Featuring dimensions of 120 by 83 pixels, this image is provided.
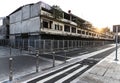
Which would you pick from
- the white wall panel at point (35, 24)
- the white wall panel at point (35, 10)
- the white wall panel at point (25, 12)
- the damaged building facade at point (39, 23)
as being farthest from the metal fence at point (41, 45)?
the white wall panel at point (25, 12)

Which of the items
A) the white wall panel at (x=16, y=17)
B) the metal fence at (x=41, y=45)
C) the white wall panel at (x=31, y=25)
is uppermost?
the white wall panel at (x=16, y=17)

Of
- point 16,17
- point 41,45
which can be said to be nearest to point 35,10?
point 41,45

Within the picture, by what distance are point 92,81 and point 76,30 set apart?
1216 inches

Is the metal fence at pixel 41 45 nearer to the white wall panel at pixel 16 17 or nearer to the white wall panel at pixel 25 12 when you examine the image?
the white wall panel at pixel 25 12

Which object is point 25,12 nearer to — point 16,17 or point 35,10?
point 35,10

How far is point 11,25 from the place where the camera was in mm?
32531

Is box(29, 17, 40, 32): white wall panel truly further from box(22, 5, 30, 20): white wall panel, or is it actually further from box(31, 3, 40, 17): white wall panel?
box(22, 5, 30, 20): white wall panel

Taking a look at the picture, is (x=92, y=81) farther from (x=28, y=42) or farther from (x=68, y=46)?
(x=68, y=46)

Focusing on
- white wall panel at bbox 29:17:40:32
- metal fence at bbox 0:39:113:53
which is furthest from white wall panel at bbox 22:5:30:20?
metal fence at bbox 0:39:113:53

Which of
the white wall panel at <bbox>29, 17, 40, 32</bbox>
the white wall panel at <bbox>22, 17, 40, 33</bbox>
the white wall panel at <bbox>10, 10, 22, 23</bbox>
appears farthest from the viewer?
the white wall panel at <bbox>10, 10, 22, 23</bbox>

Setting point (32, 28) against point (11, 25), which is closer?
point (32, 28)

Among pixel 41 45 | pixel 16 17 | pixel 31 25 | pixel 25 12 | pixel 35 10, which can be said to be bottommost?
pixel 41 45

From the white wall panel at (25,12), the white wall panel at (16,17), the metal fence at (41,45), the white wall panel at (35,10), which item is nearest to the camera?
the metal fence at (41,45)

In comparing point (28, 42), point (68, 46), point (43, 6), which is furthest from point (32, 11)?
point (68, 46)
